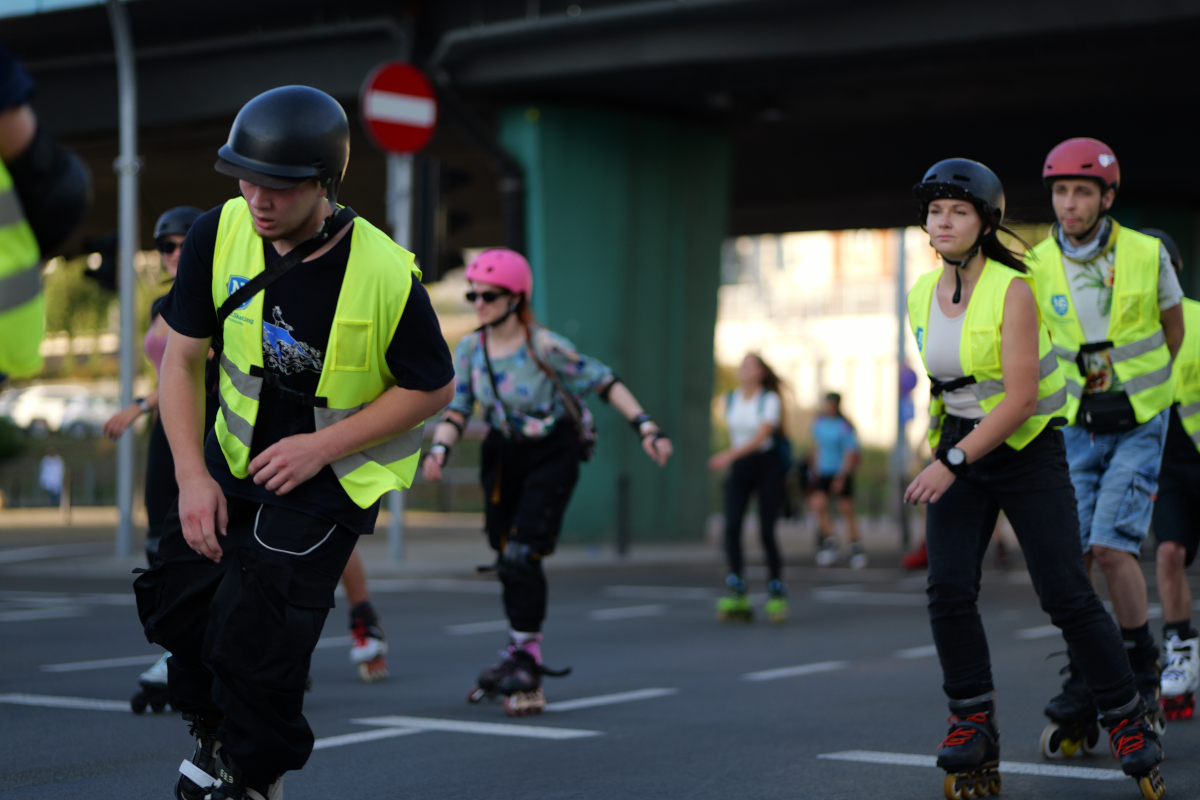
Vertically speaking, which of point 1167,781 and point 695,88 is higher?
point 695,88

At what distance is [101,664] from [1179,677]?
5.39 meters

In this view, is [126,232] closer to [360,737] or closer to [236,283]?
[360,737]

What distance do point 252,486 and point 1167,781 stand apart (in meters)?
3.18

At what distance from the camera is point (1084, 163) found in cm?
558

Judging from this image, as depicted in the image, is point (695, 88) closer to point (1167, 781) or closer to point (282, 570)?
point (1167, 781)

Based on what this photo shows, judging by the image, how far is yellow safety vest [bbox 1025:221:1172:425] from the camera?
18.7 ft

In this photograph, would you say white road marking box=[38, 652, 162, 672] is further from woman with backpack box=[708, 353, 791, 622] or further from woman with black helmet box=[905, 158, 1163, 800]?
woman with black helmet box=[905, 158, 1163, 800]

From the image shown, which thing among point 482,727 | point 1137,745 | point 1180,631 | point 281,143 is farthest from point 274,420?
point 1180,631

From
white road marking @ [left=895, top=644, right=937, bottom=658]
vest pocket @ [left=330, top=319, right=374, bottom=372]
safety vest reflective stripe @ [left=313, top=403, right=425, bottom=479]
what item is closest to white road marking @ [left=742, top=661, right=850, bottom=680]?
white road marking @ [left=895, top=644, right=937, bottom=658]

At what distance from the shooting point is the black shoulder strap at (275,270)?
3625 millimetres

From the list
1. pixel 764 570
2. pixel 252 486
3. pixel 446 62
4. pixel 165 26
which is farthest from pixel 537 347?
pixel 165 26

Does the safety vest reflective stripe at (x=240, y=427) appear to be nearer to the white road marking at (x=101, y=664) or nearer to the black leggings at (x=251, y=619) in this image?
the black leggings at (x=251, y=619)

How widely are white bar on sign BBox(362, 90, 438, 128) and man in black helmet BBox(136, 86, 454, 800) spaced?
35.3ft

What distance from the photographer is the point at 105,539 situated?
872 inches
